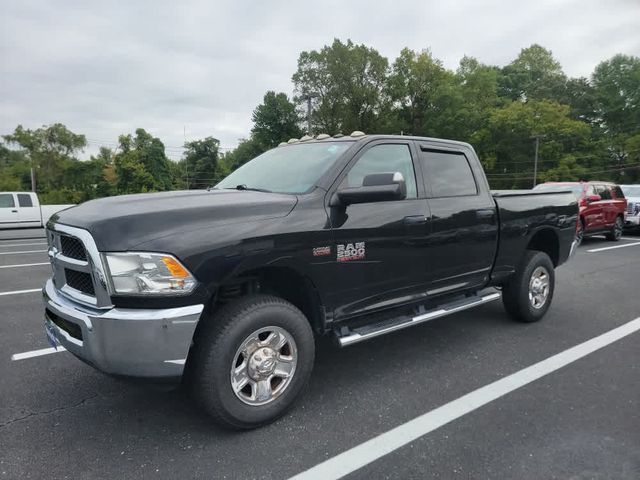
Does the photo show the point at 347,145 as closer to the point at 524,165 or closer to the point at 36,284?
the point at 36,284

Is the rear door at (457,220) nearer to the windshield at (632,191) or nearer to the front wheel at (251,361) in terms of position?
the front wheel at (251,361)

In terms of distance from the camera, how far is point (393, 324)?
3.45 m

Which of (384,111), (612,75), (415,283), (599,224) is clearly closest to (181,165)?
(384,111)

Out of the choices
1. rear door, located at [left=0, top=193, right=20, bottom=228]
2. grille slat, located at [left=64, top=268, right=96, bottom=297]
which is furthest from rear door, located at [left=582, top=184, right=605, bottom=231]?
rear door, located at [left=0, top=193, right=20, bottom=228]

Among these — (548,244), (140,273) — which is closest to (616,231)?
(548,244)

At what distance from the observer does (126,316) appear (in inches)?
90.9

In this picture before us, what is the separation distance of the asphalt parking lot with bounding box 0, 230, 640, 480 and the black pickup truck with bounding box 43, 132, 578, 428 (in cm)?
35

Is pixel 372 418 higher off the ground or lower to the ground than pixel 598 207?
lower

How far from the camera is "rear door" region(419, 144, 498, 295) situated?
3.81 metres

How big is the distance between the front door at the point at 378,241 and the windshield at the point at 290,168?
202 millimetres

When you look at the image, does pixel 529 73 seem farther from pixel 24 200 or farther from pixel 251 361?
pixel 251 361

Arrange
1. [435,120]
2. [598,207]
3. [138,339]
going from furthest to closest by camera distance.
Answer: [435,120] → [598,207] → [138,339]

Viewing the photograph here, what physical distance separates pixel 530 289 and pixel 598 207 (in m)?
9.23

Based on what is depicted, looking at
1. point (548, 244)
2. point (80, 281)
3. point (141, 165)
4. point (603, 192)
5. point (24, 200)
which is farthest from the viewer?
point (141, 165)
